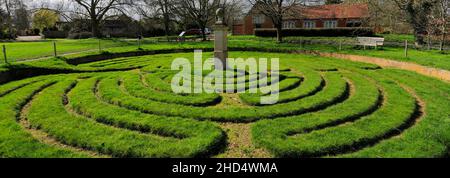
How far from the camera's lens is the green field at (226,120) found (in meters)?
6.43

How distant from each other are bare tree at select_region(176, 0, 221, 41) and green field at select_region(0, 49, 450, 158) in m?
24.4

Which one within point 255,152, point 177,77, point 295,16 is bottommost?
point 255,152

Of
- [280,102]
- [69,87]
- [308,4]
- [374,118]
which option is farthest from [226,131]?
[308,4]

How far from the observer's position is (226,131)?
754cm

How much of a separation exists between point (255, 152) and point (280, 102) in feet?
11.5

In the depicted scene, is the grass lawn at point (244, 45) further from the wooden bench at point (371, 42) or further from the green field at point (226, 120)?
the green field at point (226, 120)

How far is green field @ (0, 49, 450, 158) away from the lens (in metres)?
6.43

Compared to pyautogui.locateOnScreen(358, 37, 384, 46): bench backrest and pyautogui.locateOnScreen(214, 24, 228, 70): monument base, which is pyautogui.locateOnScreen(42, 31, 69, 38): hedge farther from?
pyautogui.locateOnScreen(214, 24, 228, 70): monument base

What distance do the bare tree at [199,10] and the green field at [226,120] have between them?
24441 mm

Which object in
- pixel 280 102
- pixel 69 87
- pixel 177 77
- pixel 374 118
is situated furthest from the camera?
pixel 177 77

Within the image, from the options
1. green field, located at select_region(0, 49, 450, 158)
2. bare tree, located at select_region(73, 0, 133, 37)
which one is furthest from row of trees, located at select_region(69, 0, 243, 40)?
green field, located at select_region(0, 49, 450, 158)

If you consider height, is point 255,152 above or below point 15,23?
below

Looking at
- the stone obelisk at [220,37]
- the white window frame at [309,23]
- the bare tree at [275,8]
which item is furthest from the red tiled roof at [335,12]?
the stone obelisk at [220,37]
